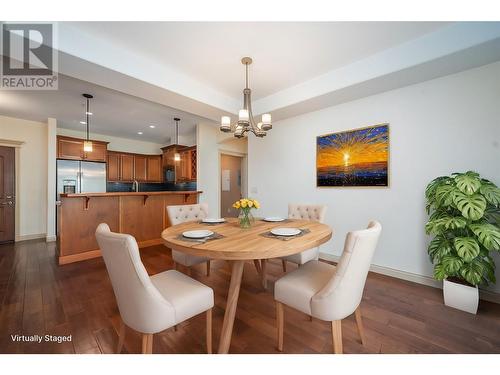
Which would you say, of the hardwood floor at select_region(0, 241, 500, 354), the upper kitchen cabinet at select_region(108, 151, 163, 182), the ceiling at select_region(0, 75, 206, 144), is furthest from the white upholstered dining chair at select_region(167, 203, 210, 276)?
the upper kitchen cabinet at select_region(108, 151, 163, 182)

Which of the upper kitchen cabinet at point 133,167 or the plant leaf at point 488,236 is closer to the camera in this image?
the plant leaf at point 488,236

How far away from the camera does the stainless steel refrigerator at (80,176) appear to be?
15.1 ft

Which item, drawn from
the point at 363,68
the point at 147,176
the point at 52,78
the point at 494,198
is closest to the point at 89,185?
the point at 147,176

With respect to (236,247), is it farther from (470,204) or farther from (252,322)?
(470,204)

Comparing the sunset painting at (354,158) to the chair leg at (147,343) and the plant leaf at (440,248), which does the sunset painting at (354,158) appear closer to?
the plant leaf at (440,248)

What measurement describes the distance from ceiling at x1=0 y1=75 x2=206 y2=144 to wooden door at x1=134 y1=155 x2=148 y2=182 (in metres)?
0.88

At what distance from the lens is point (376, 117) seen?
273 cm

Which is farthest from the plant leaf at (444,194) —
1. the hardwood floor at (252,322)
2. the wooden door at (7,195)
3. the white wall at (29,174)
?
the wooden door at (7,195)

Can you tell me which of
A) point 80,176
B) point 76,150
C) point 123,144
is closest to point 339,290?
point 80,176

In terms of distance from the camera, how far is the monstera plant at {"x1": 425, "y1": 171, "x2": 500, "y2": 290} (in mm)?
1732

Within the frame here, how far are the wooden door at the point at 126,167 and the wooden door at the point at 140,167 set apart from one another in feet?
0.34

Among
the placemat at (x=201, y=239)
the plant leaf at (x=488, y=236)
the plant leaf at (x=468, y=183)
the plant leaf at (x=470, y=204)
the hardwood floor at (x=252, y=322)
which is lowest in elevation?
the hardwood floor at (x=252, y=322)

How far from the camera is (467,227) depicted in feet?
6.14
